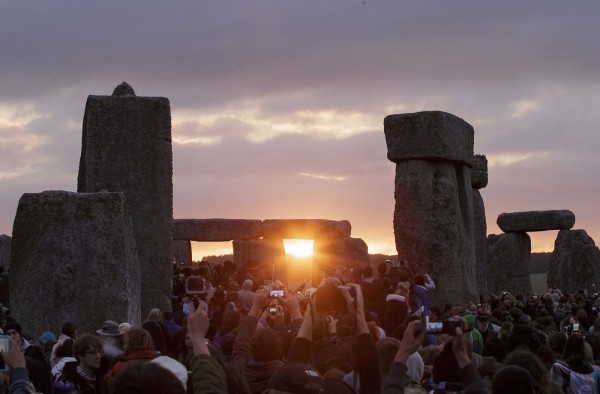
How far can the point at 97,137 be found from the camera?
1362 centimetres

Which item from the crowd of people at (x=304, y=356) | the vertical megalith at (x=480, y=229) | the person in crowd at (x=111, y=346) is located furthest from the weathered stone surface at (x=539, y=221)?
the person in crowd at (x=111, y=346)

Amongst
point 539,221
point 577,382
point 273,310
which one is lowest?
point 577,382

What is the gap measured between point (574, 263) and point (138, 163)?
17.8 m

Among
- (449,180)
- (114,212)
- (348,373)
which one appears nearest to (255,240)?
(449,180)

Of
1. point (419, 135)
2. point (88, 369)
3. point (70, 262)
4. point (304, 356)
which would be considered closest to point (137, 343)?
point (88, 369)

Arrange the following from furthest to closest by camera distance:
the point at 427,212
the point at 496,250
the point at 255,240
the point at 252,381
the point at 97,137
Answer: the point at 255,240
the point at 496,250
the point at 427,212
the point at 97,137
the point at 252,381

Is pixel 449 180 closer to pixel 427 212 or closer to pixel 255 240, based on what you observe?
pixel 427 212

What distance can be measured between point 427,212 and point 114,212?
22.6ft

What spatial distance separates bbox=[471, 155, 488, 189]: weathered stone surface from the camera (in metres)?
22.8

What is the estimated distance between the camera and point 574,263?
28.6m

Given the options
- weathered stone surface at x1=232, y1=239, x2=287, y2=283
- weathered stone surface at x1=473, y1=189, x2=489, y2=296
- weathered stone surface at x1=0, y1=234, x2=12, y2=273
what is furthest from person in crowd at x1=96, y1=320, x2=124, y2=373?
weathered stone surface at x1=232, y1=239, x2=287, y2=283

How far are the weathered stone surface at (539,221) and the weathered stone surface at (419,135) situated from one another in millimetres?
13763

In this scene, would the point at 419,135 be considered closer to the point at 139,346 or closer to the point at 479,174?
the point at 479,174

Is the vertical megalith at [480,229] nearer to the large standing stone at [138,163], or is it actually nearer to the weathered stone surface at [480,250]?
the weathered stone surface at [480,250]
